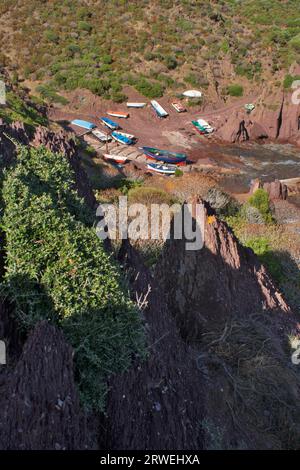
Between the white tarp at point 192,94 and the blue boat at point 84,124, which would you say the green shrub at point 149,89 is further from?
the blue boat at point 84,124

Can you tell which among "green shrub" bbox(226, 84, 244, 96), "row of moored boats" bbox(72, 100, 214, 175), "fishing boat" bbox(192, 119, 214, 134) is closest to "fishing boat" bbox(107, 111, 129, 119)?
"row of moored boats" bbox(72, 100, 214, 175)

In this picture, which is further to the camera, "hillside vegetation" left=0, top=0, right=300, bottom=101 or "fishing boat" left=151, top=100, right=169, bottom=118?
"hillside vegetation" left=0, top=0, right=300, bottom=101

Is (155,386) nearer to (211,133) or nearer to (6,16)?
(211,133)

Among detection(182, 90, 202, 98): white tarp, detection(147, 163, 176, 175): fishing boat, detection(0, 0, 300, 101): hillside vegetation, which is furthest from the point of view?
detection(0, 0, 300, 101): hillside vegetation
